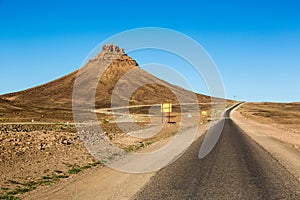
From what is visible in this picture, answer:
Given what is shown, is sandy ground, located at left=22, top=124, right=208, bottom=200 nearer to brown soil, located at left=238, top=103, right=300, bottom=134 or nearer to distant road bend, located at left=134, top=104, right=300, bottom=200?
distant road bend, located at left=134, top=104, right=300, bottom=200

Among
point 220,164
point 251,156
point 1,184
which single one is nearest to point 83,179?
point 1,184

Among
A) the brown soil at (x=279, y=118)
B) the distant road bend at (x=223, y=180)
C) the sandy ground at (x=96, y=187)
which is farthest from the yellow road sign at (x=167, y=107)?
the sandy ground at (x=96, y=187)

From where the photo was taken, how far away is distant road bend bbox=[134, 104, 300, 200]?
9961mm

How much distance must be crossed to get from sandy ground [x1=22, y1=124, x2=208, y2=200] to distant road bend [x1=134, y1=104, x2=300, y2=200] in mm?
476

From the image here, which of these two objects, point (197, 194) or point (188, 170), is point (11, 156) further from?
point (197, 194)

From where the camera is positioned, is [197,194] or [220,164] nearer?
[197,194]

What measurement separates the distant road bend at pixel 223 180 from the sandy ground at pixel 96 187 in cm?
48

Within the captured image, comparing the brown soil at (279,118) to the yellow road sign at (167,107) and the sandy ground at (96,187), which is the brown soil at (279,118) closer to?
the yellow road sign at (167,107)

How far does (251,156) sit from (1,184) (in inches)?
456

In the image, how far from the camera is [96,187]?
37.1 ft

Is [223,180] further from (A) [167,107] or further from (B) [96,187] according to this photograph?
(A) [167,107]

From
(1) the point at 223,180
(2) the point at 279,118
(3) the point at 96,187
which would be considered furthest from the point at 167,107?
(2) the point at 279,118

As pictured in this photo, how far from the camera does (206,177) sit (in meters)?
12.2

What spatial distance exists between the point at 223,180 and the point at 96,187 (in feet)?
13.6
